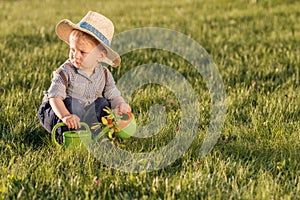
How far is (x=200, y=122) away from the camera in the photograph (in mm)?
4359

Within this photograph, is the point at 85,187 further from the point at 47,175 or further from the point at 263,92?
the point at 263,92

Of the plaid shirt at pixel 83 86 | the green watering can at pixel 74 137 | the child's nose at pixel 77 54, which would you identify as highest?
the child's nose at pixel 77 54

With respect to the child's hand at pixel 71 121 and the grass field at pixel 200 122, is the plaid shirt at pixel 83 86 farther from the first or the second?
the grass field at pixel 200 122

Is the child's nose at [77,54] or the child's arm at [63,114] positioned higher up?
the child's nose at [77,54]

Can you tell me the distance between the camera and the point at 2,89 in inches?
201

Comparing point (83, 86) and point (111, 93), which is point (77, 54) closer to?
point (83, 86)

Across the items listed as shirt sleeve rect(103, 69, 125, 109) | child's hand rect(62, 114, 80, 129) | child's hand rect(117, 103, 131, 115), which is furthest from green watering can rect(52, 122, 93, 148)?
shirt sleeve rect(103, 69, 125, 109)

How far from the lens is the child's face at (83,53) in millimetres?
3920

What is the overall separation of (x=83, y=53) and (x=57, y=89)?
1.07ft

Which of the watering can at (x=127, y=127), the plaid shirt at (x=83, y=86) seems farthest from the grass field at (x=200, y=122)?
the plaid shirt at (x=83, y=86)

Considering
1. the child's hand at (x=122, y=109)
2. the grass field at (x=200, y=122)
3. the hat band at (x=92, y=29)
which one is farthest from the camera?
the child's hand at (x=122, y=109)

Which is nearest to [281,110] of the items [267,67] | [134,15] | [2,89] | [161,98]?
[161,98]

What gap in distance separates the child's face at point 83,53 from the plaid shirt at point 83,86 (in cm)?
7

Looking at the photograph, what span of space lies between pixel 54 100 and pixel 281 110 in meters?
1.93
